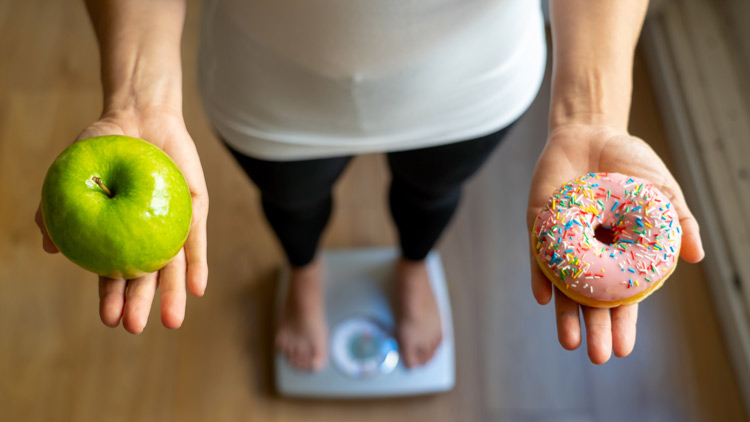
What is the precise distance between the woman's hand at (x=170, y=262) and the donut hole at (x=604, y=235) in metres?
0.52

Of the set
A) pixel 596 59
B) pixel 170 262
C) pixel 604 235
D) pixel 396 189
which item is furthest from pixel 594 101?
pixel 170 262

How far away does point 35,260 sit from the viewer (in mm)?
1509

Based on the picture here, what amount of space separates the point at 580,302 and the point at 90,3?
740 mm

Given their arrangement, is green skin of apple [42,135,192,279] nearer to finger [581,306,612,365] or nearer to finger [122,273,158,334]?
finger [122,273,158,334]

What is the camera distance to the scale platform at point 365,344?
4.46 ft

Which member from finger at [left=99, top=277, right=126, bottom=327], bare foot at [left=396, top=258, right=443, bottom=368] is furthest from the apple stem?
bare foot at [left=396, top=258, right=443, bottom=368]

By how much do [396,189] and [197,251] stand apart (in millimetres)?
468

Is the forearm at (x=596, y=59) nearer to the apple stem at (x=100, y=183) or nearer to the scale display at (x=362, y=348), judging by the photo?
the apple stem at (x=100, y=183)

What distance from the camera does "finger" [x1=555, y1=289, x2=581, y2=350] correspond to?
0.68 m

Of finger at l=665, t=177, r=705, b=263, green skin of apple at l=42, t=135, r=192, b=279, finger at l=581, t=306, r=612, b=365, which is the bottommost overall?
finger at l=581, t=306, r=612, b=365

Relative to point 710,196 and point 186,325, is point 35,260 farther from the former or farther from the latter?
point 710,196

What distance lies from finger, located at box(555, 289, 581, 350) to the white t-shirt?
0.88 feet

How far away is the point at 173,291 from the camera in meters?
0.71

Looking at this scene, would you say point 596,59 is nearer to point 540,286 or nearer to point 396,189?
point 540,286
